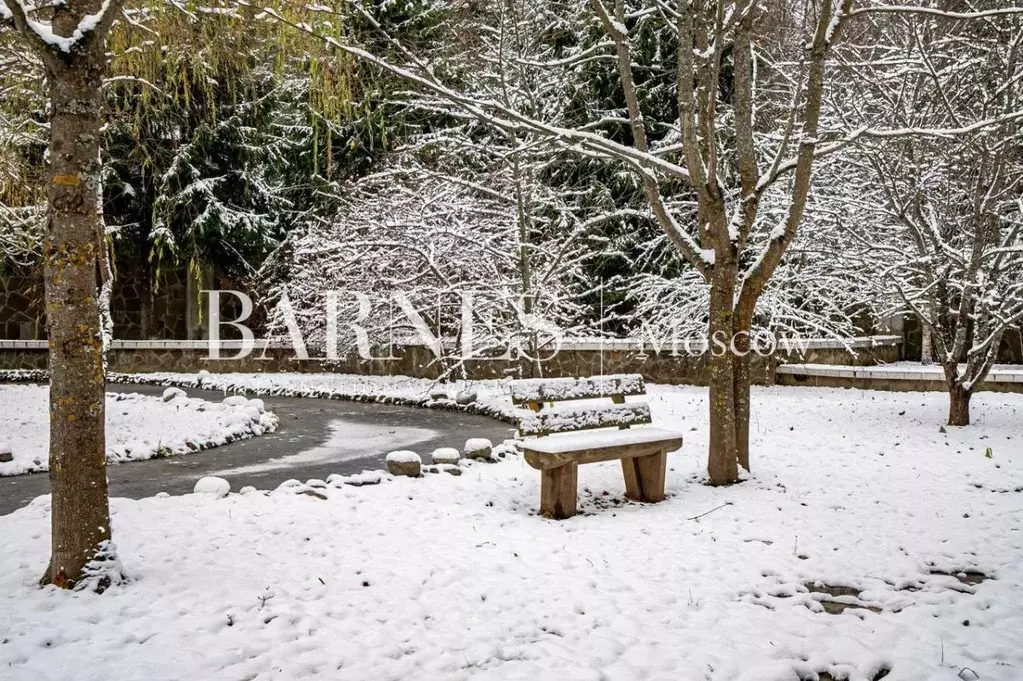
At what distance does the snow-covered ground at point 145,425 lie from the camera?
8.00 m

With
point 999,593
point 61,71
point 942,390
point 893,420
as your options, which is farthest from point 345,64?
point 942,390

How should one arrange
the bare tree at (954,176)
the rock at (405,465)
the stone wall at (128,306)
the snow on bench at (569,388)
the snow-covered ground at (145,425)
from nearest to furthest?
the snow on bench at (569,388)
the rock at (405,465)
the snow-covered ground at (145,425)
the bare tree at (954,176)
the stone wall at (128,306)

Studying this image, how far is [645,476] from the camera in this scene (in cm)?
599

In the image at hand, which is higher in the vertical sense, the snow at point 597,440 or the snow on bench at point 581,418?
the snow on bench at point 581,418

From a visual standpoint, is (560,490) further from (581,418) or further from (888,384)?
(888,384)

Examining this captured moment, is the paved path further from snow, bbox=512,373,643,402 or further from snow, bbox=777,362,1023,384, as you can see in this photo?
snow, bbox=777,362,1023,384

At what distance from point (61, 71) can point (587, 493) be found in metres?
4.50

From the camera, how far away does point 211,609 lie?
12.0 feet

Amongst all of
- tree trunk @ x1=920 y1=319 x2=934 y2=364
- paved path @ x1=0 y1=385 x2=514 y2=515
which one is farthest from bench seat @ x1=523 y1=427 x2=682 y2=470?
tree trunk @ x1=920 y1=319 x2=934 y2=364

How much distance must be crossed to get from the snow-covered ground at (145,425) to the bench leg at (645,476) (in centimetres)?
508

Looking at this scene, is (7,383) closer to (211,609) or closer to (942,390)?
(211,609)

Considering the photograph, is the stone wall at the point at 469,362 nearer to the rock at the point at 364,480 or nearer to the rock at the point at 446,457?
the rock at the point at 446,457

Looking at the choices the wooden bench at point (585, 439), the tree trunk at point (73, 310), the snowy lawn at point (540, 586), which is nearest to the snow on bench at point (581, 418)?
the wooden bench at point (585, 439)

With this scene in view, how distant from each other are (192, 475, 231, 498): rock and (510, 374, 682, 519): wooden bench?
7.50ft
